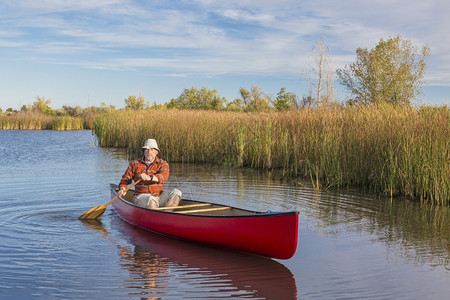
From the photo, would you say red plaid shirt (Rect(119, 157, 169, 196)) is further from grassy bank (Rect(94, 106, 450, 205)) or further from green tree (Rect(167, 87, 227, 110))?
green tree (Rect(167, 87, 227, 110))

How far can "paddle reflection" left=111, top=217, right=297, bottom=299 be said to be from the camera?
5121 millimetres

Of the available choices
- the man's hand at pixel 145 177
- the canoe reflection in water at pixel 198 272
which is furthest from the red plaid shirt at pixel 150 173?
the canoe reflection in water at pixel 198 272

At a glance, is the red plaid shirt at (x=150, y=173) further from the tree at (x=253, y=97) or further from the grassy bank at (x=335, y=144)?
the tree at (x=253, y=97)

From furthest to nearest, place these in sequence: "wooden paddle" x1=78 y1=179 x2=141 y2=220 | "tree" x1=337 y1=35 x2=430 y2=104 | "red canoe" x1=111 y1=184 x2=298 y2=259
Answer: "tree" x1=337 y1=35 x2=430 y2=104, "wooden paddle" x1=78 y1=179 x2=141 y2=220, "red canoe" x1=111 y1=184 x2=298 y2=259

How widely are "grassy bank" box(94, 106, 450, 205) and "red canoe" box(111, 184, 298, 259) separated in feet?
14.5

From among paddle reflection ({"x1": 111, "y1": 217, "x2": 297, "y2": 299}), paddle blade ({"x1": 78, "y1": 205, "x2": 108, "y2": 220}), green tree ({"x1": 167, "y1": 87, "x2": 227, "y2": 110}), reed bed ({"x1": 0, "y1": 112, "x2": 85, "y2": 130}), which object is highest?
green tree ({"x1": 167, "y1": 87, "x2": 227, "y2": 110})


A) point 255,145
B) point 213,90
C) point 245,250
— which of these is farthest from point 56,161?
point 213,90

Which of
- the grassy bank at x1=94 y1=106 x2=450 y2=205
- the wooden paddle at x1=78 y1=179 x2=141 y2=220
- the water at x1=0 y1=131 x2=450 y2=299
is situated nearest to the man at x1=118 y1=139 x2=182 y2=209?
the wooden paddle at x1=78 y1=179 x2=141 y2=220

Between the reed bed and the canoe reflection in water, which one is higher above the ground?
the reed bed

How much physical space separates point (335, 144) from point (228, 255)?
19.9 ft

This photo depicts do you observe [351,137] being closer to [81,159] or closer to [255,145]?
[255,145]

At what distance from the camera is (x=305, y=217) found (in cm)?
872

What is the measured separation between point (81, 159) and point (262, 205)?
1112 centimetres

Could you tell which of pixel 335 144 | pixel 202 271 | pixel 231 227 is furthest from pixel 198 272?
pixel 335 144
